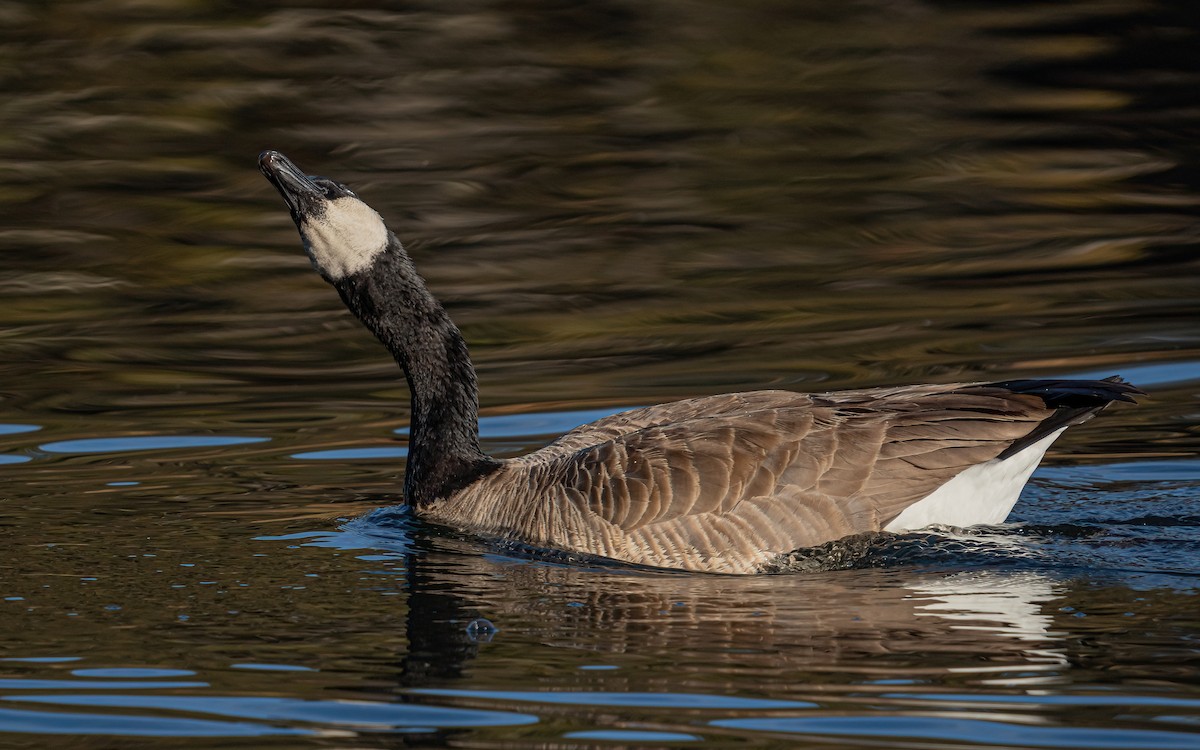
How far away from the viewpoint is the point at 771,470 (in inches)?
358

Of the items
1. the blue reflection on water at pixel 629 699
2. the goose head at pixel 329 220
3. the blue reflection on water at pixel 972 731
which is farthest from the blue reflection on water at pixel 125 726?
the goose head at pixel 329 220

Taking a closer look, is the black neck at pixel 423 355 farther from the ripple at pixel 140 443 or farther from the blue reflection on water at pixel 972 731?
the blue reflection on water at pixel 972 731

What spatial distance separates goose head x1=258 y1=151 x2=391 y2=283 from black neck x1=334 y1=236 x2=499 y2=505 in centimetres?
10

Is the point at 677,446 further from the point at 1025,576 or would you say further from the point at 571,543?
the point at 1025,576

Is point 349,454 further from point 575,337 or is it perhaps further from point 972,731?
point 972,731

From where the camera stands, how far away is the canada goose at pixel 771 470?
29.7ft

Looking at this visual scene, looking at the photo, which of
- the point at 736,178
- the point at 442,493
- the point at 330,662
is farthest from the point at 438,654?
the point at 736,178

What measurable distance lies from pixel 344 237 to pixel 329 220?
0.50 feet

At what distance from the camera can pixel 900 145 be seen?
20062mm

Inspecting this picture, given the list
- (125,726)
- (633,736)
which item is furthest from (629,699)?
(125,726)

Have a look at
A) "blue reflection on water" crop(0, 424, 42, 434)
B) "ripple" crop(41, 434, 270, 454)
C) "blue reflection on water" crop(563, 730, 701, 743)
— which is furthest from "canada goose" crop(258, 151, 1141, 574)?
"blue reflection on water" crop(0, 424, 42, 434)

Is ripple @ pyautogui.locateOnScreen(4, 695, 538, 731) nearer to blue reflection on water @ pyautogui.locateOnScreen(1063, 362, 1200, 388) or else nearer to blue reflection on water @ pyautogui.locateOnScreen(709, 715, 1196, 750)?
blue reflection on water @ pyautogui.locateOnScreen(709, 715, 1196, 750)

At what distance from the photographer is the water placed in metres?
6.94

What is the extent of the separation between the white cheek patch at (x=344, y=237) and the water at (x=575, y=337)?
148 centimetres
